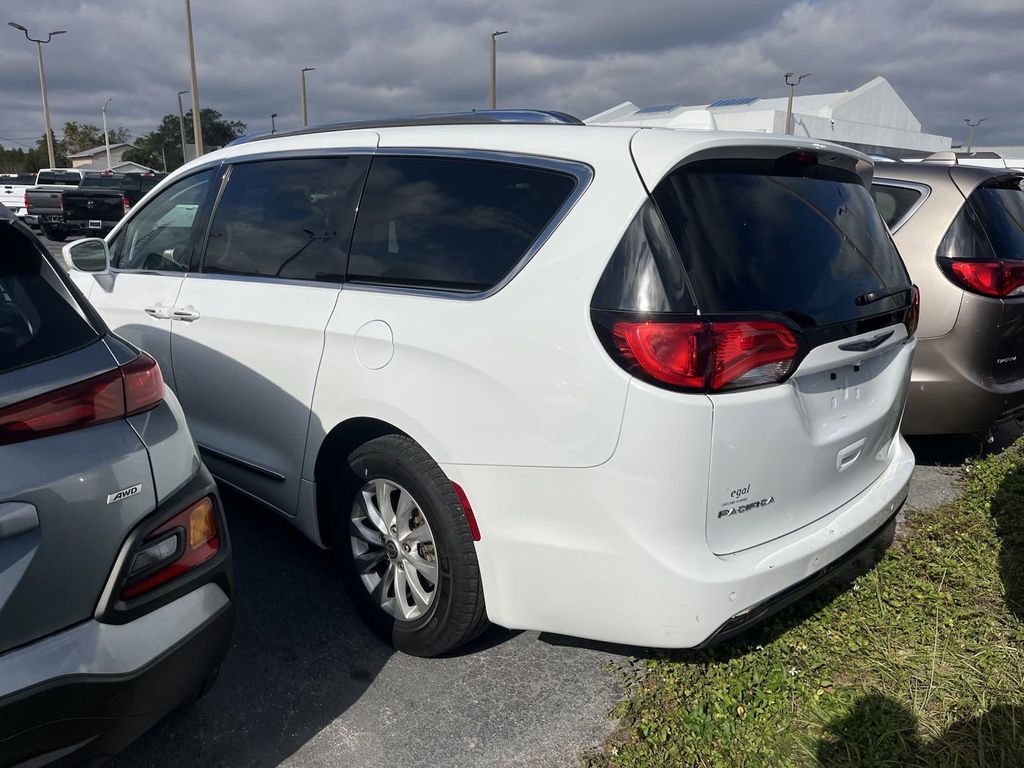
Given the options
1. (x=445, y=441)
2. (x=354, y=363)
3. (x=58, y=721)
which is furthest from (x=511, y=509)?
(x=58, y=721)

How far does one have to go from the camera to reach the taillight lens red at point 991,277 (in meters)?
4.10

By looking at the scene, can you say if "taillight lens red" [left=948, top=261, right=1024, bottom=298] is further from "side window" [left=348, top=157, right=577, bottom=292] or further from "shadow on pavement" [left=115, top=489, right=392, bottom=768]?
"shadow on pavement" [left=115, top=489, right=392, bottom=768]

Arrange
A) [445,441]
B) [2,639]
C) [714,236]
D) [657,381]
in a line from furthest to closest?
[445,441]
[714,236]
[657,381]
[2,639]

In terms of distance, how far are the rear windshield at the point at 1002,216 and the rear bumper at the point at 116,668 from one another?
163 inches

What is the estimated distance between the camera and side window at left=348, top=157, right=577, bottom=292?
96.7 inches

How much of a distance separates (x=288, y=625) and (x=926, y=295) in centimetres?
353

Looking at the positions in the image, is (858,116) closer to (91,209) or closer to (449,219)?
(91,209)

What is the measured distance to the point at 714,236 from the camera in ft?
7.30

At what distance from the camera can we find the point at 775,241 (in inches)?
93.7

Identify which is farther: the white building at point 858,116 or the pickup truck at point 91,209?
the white building at point 858,116

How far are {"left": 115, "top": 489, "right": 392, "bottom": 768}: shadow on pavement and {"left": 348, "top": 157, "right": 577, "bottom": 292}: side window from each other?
1341 millimetres

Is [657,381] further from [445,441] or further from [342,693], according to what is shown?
[342,693]

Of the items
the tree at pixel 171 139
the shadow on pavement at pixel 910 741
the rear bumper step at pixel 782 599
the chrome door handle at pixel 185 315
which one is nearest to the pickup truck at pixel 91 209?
the chrome door handle at pixel 185 315

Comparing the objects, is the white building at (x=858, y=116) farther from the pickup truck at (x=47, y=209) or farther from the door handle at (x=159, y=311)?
the door handle at (x=159, y=311)
